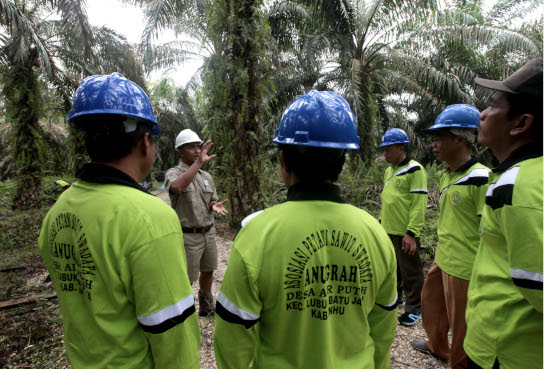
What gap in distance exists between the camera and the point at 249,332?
118cm

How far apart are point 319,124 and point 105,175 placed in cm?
90

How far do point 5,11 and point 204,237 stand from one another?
26.6 ft

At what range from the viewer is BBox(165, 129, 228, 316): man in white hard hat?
10.6 feet

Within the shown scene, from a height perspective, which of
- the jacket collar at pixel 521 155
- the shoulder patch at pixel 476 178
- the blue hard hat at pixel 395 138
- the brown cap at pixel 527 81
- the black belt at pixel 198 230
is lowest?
the black belt at pixel 198 230

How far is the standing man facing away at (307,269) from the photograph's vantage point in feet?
3.67

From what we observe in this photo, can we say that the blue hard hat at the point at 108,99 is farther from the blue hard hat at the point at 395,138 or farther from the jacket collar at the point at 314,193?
the blue hard hat at the point at 395,138

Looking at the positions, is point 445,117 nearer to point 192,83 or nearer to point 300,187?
point 300,187

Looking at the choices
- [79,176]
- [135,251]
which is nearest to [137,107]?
[79,176]

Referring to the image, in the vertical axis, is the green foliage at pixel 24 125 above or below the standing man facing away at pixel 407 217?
above

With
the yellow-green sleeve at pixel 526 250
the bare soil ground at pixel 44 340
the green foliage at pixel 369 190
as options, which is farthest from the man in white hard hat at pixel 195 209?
the green foliage at pixel 369 190

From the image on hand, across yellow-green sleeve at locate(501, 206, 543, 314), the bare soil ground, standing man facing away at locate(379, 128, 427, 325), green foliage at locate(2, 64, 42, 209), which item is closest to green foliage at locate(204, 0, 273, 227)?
the bare soil ground

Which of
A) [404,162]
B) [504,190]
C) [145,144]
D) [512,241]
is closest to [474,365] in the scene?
[512,241]

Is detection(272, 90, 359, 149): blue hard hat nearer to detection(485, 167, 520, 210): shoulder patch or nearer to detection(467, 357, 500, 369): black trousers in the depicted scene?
detection(485, 167, 520, 210): shoulder patch

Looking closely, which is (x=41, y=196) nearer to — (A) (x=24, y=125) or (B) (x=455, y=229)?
(A) (x=24, y=125)
